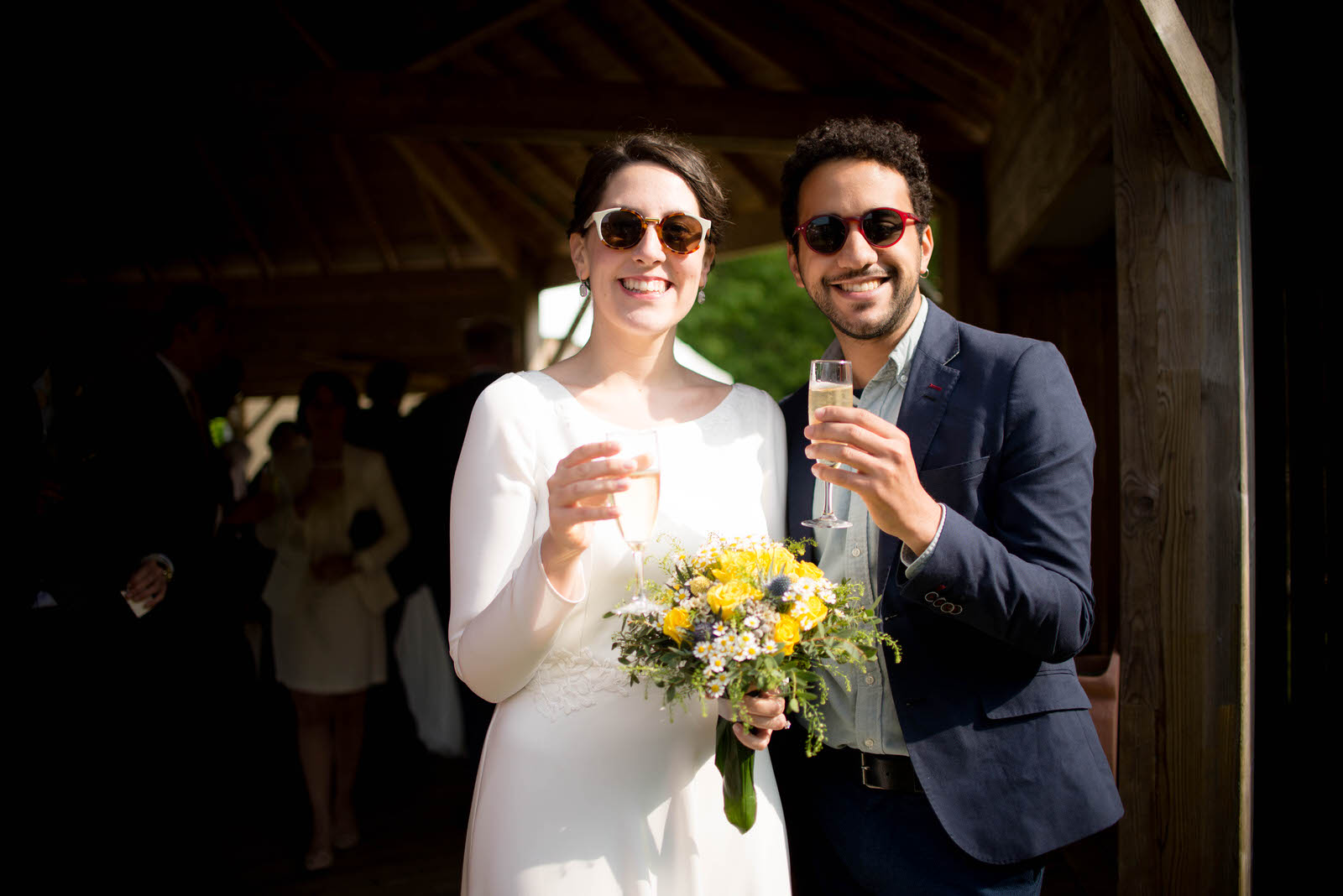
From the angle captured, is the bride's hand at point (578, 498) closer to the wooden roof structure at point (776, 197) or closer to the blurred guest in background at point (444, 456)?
the wooden roof structure at point (776, 197)

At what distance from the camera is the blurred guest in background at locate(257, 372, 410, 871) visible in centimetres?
500

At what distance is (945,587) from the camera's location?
72.5 inches

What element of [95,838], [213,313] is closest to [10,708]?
[95,838]

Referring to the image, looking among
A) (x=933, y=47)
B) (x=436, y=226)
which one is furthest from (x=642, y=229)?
(x=436, y=226)

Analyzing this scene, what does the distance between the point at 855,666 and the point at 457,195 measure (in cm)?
797

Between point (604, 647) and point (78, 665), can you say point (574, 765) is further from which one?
point (78, 665)

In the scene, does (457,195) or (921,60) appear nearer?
(921,60)

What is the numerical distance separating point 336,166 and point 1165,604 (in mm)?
8633

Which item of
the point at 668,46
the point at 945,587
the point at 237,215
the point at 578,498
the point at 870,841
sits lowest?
the point at 870,841

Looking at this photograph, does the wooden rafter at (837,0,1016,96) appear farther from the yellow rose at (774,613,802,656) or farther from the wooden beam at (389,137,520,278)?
the wooden beam at (389,137,520,278)

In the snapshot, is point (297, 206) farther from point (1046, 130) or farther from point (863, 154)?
point (863, 154)

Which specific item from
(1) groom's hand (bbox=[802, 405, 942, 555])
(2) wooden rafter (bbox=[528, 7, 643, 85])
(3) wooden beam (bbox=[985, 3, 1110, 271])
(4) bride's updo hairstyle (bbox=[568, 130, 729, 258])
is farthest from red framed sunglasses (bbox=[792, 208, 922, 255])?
(2) wooden rafter (bbox=[528, 7, 643, 85])

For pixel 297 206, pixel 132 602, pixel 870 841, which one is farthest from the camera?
pixel 297 206

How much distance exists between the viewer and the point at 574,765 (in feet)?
6.43
